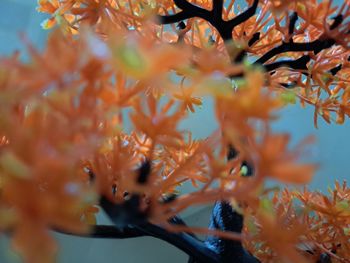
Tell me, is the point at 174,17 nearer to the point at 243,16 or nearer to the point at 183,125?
the point at 243,16

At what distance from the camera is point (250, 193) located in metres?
0.15

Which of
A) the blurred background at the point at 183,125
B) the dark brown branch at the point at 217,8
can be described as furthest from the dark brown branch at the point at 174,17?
the blurred background at the point at 183,125

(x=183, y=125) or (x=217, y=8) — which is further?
(x=183, y=125)

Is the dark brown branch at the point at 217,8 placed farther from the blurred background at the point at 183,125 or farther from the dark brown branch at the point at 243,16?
the blurred background at the point at 183,125

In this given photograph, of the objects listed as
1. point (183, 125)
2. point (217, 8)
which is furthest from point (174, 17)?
point (183, 125)

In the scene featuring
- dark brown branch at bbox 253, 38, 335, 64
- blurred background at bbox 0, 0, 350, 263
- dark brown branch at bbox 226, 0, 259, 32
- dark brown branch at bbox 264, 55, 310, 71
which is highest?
dark brown branch at bbox 226, 0, 259, 32

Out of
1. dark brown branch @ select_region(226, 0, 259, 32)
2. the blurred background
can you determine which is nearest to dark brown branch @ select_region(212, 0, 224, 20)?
dark brown branch @ select_region(226, 0, 259, 32)

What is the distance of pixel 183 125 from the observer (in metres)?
0.91

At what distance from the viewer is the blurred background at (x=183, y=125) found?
2.48 ft

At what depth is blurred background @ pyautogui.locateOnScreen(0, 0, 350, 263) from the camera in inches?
29.7

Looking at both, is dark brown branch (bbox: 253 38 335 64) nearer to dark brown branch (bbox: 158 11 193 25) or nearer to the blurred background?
dark brown branch (bbox: 158 11 193 25)

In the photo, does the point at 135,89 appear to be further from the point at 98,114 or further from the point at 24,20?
the point at 24,20

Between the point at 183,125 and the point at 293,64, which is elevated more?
the point at 293,64

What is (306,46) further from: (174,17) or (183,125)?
(183,125)
